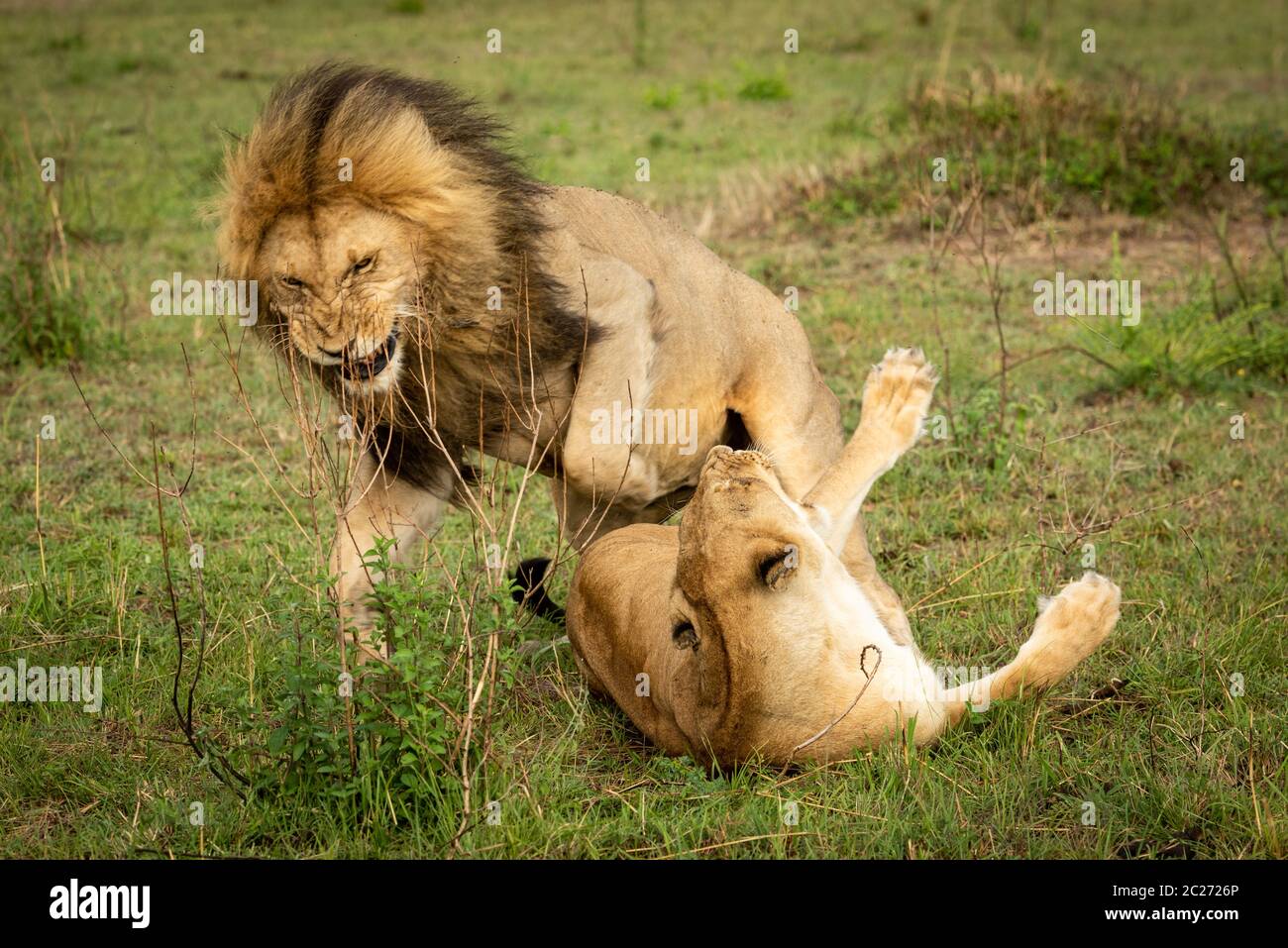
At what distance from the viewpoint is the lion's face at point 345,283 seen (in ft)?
12.1

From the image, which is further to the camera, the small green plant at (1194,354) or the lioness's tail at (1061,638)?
the small green plant at (1194,354)

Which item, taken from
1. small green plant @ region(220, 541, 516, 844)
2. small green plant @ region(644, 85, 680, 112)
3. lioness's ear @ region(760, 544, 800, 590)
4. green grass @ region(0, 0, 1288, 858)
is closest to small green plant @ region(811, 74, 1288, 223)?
green grass @ region(0, 0, 1288, 858)

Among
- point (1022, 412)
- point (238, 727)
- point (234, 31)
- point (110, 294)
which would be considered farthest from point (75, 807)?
point (234, 31)

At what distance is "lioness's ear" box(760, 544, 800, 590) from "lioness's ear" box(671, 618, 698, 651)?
22 cm

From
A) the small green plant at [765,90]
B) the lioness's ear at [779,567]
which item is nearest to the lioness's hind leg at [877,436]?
the lioness's ear at [779,567]

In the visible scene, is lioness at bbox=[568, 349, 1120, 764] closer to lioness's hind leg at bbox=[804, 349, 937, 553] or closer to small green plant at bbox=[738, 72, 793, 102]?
lioness's hind leg at bbox=[804, 349, 937, 553]

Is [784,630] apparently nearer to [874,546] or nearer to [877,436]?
[877,436]

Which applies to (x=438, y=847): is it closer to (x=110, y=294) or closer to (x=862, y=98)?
(x=110, y=294)

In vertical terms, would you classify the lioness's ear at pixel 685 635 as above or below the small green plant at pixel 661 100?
below

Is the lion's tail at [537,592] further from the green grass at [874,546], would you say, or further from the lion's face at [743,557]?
the lion's face at [743,557]

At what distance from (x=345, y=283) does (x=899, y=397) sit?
156 centimetres

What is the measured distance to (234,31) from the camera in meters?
17.3

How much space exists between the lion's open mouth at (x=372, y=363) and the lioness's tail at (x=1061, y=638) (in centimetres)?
178

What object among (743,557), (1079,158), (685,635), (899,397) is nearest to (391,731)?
(685,635)
